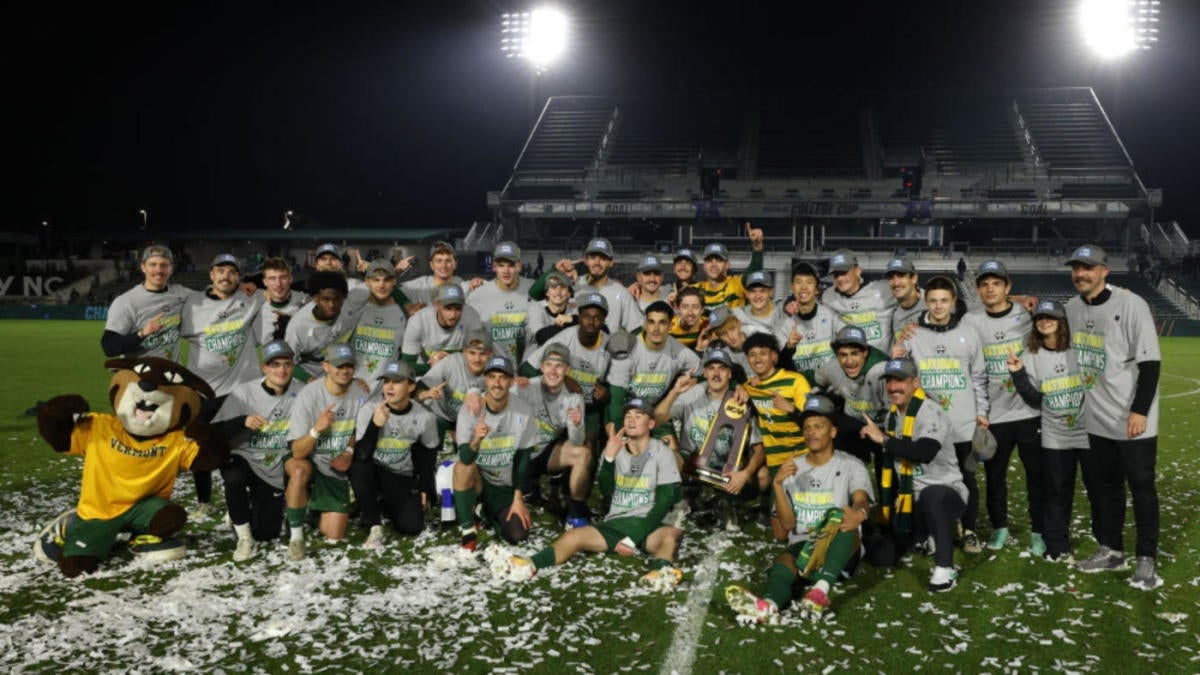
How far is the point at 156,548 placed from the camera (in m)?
6.51

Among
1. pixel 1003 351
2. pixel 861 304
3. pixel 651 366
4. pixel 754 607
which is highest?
pixel 861 304

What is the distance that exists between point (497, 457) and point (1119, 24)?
52513 millimetres

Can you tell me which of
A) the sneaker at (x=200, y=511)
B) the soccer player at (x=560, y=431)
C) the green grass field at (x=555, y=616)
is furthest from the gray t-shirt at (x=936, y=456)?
the sneaker at (x=200, y=511)

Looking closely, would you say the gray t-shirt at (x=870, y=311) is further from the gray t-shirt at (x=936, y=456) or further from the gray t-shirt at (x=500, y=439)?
the gray t-shirt at (x=500, y=439)

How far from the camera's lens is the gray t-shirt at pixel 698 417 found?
7.78 metres

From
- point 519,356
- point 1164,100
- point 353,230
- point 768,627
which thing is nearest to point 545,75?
point 353,230

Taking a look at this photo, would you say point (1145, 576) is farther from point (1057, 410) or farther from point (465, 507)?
point (465, 507)

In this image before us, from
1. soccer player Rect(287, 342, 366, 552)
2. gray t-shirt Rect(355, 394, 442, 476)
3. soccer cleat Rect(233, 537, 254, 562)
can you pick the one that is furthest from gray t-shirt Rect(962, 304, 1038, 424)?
soccer cleat Rect(233, 537, 254, 562)

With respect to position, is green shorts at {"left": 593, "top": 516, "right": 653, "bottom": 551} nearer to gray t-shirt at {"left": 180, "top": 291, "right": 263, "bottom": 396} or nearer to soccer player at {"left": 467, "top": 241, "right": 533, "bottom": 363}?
soccer player at {"left": 467, "top": 241, "right": 533, "bottom": 363}

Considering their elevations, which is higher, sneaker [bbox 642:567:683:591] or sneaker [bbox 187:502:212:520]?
sneaker [bbox 642:567:683:591]

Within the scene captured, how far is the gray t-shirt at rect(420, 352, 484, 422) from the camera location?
313 inches

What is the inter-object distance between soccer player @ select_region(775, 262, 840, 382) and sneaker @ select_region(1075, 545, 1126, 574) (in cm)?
269

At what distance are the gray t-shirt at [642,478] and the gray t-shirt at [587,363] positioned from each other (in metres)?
1.36

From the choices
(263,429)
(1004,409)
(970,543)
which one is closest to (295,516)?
(263,429)
